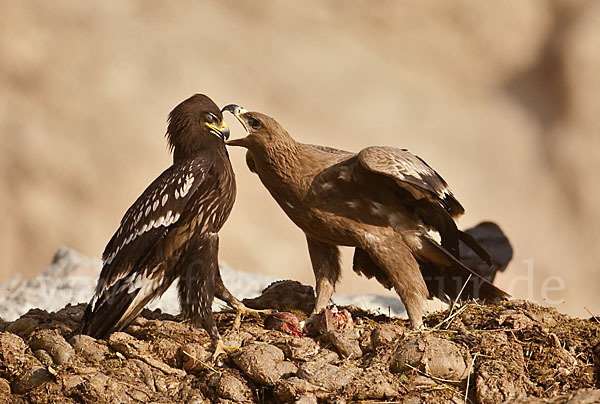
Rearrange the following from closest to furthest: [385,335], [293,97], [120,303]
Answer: [385,335] → [120,303] → [293,97]

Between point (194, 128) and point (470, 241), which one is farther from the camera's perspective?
point (470, 241)

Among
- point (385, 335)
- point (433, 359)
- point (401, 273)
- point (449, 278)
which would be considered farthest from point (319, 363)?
point (449, 278)

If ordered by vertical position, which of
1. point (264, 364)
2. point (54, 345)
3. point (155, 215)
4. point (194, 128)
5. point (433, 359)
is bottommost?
point (54, 345)

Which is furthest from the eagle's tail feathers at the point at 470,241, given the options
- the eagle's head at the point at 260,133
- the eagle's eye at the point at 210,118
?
the eagle's eye at the point at 210,118

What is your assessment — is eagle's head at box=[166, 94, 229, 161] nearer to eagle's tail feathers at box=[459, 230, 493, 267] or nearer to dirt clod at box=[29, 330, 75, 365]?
dirt clod at box=[29, 330, 75, 365]

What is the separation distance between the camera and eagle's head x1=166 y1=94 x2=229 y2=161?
4.31m

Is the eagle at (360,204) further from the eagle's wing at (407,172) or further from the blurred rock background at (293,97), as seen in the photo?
the blurred rock background at (293,97)

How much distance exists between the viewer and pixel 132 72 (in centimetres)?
923

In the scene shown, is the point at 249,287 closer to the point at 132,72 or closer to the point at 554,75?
the point at 132,72

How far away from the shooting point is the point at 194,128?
433 centimetres

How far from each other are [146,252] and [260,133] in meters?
0.92

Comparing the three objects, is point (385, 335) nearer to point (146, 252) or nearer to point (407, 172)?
point (407, 172)

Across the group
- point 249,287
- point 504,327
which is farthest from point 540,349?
point 249,287

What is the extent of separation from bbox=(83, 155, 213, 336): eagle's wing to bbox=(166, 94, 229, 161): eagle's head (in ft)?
0.73
